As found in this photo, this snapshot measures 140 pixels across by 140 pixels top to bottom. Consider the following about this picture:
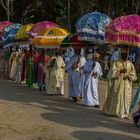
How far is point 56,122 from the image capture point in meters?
11.9

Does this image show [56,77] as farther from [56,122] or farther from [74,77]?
[56,122]

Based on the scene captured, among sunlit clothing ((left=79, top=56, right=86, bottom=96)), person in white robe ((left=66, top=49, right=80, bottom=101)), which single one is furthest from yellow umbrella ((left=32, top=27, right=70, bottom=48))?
sunlit clothing ((left=79, top=56, right=86, bottom=96))

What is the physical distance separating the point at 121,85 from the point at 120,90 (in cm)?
13

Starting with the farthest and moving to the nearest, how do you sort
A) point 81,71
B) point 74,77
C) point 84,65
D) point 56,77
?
point 56,77 < point 74,77 < point 81,71 < point 84,65

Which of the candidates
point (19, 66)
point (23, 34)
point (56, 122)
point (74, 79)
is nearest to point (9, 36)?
point (23, 34)

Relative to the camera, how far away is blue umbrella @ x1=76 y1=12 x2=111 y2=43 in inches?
583

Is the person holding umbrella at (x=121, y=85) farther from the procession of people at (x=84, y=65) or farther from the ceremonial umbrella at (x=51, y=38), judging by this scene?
the ceremonial umbrella at (x=51, y=38)

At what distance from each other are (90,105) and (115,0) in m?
28.5

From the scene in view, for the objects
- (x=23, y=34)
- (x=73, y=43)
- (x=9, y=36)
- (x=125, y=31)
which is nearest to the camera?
(x=125, y=31)

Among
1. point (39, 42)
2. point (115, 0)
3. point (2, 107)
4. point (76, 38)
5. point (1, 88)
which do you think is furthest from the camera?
point (115, 0)

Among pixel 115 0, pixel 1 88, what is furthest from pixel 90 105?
pixel 115 0

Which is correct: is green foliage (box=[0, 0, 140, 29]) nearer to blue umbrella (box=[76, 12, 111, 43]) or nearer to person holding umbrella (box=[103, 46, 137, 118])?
blue umbrella (box=[76, 12, 111, 43])

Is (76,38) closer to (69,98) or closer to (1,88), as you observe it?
(69,98)

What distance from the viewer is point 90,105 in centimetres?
1488
